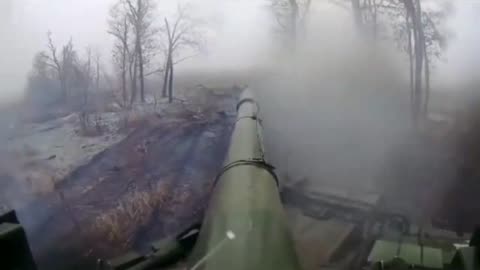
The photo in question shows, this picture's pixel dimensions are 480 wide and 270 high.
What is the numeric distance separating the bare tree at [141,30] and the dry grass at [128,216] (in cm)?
113

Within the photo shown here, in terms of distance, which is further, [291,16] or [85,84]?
[291,16]

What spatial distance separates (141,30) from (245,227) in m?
3.49

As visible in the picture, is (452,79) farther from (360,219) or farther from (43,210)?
(43,210)

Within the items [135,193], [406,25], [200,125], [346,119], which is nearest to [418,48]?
[406,25]

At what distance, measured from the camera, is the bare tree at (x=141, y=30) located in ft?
19.4

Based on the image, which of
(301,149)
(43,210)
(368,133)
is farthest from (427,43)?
(43,210)

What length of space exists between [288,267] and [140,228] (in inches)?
116

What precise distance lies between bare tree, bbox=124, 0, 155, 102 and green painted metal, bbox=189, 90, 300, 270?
1.97 meters

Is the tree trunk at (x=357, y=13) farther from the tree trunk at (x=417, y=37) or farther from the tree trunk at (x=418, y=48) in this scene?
the tree trunk at (x=418, y=48)

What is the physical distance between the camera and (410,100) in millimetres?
7035

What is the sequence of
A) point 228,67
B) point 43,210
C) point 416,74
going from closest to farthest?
point 43,210
point 228,67
point 416,74

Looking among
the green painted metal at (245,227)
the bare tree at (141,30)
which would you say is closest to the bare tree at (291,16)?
the bare tree at (141,30)

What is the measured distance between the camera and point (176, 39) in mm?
6148

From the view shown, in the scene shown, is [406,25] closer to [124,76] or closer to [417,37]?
[417,37]
